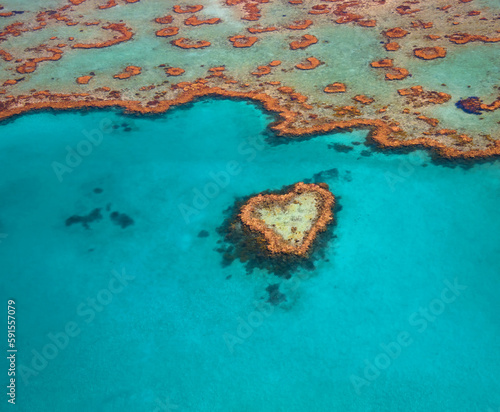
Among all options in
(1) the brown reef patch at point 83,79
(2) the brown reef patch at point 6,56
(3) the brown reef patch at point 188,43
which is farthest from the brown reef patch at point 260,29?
(2) the brown reef patch at point 6,56

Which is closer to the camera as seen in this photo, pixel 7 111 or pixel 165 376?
pixel 165 376

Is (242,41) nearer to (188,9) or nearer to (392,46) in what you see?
(188,9)

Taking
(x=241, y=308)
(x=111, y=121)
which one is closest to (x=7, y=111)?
(x=111, y=121)

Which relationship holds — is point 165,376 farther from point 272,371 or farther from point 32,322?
point 32,322

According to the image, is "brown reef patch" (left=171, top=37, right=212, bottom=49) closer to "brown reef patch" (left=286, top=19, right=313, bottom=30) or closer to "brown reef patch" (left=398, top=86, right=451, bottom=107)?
"brown reef patch" (left=286, top=19, right=313, bottom=30)

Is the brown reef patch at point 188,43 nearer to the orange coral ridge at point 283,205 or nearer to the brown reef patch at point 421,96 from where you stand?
the brown reef patch at point 421,96

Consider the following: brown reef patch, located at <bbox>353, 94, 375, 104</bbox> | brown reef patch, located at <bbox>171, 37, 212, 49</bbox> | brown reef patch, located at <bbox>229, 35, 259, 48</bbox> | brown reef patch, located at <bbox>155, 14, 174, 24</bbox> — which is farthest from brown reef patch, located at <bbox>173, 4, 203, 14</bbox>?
brown reef patch, located at <bbox>353, 94, 375, 104</bbox>

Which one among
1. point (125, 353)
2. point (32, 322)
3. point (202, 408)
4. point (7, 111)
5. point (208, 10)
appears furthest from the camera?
point (208, 10)

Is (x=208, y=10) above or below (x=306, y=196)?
above
